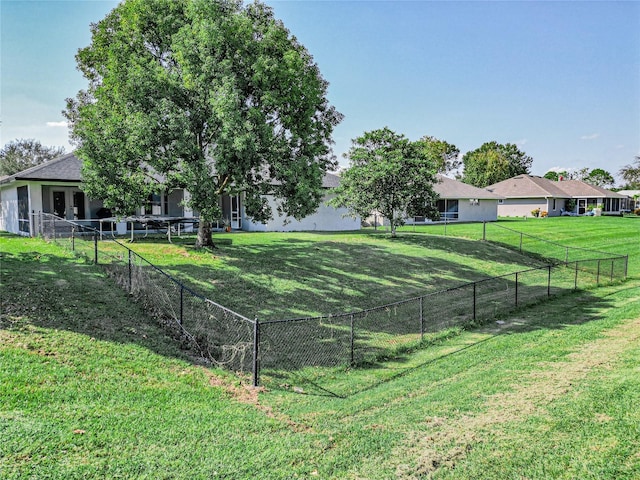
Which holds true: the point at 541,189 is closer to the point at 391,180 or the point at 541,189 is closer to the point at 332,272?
the point at 391,180

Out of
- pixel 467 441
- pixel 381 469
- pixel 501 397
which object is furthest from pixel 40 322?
pixel 501 397

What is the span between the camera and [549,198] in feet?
173

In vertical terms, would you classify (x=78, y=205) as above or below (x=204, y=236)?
above

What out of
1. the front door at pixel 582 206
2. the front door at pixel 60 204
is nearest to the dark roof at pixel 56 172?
the front door at pixel 60 204

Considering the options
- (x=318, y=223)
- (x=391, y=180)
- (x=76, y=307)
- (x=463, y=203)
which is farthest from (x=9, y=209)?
(x=463, y=203)

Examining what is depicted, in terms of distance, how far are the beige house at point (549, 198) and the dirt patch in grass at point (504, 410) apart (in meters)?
46.3

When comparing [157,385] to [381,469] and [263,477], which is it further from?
[381,469]

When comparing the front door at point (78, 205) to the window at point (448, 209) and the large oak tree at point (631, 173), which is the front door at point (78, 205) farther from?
the large oak tree at point (631, 173)

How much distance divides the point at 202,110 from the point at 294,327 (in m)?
8.39

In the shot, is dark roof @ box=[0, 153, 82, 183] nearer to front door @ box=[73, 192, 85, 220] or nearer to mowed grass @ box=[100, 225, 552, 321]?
front door @ box=[73, 192, 85, 220]

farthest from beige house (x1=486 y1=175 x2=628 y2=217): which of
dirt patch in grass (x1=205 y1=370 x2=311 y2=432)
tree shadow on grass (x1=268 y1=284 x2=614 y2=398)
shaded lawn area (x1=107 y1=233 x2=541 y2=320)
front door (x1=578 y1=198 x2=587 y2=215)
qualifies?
dirt patch in grass (x1=205 y1=370 x2=311 y2=432)

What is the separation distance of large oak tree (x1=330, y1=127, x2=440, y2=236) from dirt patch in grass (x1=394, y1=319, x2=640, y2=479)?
14.7m

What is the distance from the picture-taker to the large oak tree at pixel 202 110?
14.1m

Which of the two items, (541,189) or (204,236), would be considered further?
(541,189)
